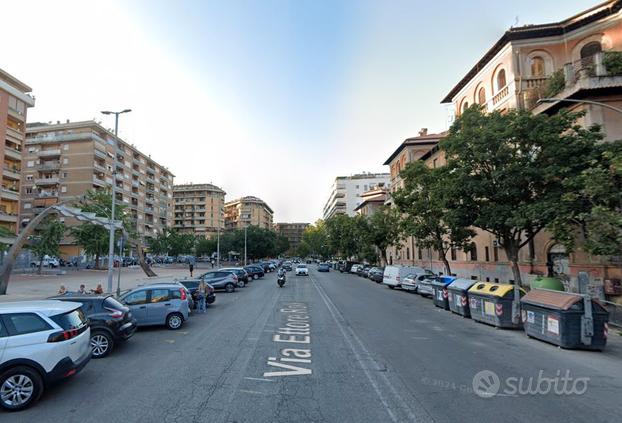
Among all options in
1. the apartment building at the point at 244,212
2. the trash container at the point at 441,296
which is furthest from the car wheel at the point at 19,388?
the apartment building at the point at 244,212

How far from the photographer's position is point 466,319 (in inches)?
594

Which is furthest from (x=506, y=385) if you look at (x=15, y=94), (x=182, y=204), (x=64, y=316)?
(x=182, y=204)

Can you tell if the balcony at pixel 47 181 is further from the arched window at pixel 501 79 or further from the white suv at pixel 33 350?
the white suv at pixel 33 350

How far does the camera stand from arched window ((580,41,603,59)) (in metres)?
24.6

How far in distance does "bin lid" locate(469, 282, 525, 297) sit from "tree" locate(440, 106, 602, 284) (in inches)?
125

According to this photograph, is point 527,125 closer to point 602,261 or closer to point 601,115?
point 601,115

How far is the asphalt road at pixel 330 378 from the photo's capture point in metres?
5.45

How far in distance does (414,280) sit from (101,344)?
73.3ft

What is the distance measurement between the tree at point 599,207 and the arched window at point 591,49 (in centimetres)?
1487

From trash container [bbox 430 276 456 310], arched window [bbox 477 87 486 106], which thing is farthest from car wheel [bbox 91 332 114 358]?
arched window [bbox 477 87 486 106]

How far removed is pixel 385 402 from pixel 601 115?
21.5 metres

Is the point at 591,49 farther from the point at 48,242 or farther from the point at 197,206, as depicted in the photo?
the point at 197,206

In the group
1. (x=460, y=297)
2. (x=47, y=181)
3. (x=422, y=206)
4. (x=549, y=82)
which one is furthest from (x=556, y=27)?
(x=47, y=181)

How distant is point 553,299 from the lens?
10.7 meters
